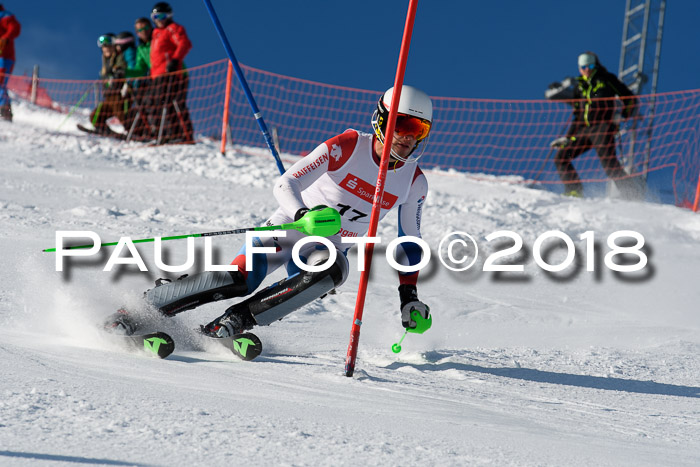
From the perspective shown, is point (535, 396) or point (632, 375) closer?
point (535, 396)

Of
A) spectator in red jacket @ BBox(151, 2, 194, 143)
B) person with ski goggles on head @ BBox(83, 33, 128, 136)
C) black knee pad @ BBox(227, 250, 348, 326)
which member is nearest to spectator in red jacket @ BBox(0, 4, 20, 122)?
person with ski goggles on head @ BBox(83, 33, 128, 136)

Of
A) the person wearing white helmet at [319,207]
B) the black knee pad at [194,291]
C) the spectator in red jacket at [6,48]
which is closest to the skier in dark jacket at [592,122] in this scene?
the person wearing white helmet at [319,207]

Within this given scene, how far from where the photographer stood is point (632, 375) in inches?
183

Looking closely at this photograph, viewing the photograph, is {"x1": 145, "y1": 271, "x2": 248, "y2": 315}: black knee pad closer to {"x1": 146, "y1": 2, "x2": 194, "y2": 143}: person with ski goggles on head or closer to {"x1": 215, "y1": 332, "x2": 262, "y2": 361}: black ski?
{"x1": 215, "y1": 332, "x2": 262, "y2": 361}: black ski

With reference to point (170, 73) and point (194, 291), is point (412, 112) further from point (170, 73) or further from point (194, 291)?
point (170, 73)

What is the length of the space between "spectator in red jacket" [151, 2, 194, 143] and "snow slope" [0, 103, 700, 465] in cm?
284

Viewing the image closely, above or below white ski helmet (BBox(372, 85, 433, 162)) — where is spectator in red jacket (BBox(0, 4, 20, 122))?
above

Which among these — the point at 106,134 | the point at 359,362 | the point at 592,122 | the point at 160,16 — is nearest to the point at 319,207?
the point at 359,362

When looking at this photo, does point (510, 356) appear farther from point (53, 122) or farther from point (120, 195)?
point (53, 122)

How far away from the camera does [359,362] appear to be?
4.28 meters

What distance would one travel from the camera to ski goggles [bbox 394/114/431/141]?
160 inches

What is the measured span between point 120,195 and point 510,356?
18.7ft

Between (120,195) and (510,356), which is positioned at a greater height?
(120,195)

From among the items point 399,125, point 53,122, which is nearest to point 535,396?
point 399,125
